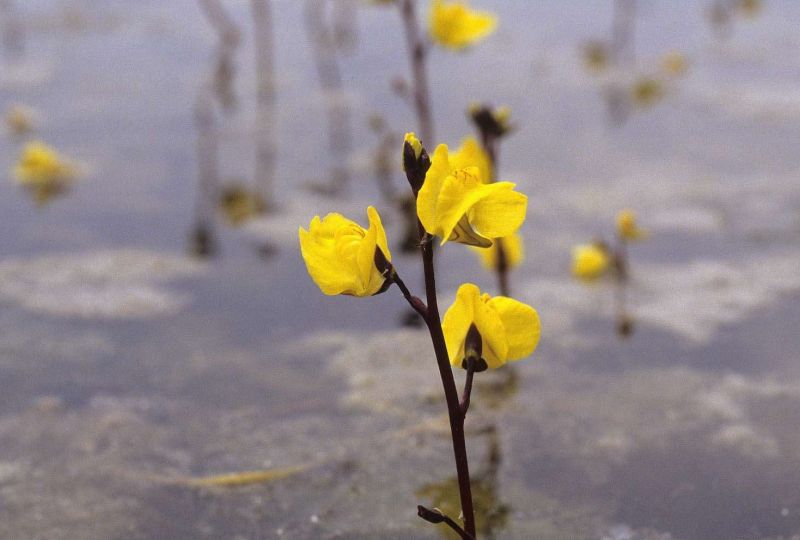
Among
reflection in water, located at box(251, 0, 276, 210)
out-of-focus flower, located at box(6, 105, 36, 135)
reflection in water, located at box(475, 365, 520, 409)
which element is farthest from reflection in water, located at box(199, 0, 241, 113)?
reflection in water, located at box(475, 365, 520, 409)

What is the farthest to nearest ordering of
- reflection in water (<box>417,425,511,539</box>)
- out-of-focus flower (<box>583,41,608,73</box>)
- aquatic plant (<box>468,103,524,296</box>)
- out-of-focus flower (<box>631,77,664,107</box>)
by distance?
1. out-of-focus flower (<box>583,41,608,73</box>)
2. out-of-focus flower (<box>631,77,664,107</box>)
3. aquatic plant (<box>468,103,524,296</box>)
4. reflection in water (<box>417,425,511,539</box>)

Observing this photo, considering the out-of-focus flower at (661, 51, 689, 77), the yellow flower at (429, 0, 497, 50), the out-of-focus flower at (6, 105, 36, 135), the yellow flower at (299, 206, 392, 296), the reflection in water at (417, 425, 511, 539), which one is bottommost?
the reflection in water at (417, 425, 511, 539)

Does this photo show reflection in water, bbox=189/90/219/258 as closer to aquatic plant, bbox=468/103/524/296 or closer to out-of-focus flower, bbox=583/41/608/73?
aquatic plant, bbox=468/103/524/296

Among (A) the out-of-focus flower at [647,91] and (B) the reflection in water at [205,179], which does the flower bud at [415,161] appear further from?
(A) the out-of-focus flower at [647,91]

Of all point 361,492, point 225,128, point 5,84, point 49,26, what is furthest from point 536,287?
point 49,26

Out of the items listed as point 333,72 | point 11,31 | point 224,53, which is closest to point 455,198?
point 333,72

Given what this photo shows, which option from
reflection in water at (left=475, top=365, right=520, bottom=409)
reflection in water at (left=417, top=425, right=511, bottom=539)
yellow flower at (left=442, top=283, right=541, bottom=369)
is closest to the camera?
yellow flower at (left=442, top=283, right=541, bottom=369)

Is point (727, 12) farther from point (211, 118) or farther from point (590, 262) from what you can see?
point (590, 262)

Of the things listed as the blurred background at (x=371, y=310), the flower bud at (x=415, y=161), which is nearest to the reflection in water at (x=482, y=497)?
the blurred background at (x=371, y=310)
